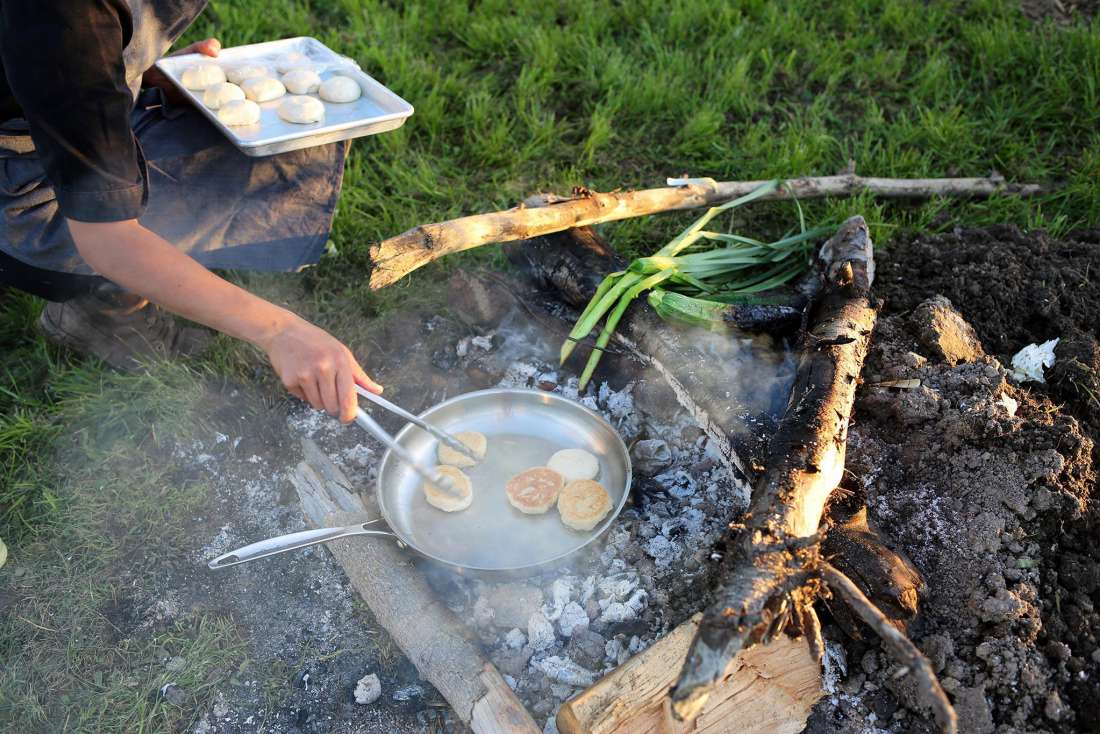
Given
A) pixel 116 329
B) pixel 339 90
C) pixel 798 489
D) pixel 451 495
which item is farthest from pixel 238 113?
pixel 798 489

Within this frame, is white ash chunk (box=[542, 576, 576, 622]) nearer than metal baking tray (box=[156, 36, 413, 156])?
Yes

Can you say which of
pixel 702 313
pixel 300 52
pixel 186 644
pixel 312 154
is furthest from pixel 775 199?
pixel 186 644

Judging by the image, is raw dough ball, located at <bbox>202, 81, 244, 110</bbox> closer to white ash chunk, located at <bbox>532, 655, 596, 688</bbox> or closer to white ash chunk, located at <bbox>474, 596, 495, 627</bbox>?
white ash chunk, located at <bbox>474, 596, 495, 627</bbox>

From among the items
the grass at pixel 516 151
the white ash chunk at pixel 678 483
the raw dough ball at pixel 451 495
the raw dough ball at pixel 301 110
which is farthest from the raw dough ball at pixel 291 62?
the white ash chunk at pixel 678 483

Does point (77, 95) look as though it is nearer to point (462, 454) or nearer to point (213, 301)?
point (213, 301)

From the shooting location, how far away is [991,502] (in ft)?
7.60

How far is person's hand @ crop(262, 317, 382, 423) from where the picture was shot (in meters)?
1.97

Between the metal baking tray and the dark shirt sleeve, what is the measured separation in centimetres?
80

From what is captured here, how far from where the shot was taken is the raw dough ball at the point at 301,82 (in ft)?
10.7

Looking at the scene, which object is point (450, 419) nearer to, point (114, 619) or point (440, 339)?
point (440, 339)

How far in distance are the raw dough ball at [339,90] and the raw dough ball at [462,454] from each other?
150 centimetres

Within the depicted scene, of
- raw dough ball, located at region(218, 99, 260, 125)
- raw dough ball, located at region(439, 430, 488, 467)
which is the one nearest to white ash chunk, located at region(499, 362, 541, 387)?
raw dough ball, located at region(439, 430, 488, 467)

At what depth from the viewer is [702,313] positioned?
2.71 m

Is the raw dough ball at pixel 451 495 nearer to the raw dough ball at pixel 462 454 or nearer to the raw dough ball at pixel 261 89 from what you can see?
the raw dough ball at pixel 462 454
